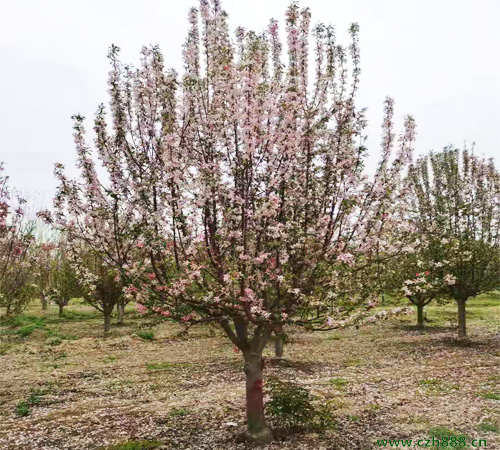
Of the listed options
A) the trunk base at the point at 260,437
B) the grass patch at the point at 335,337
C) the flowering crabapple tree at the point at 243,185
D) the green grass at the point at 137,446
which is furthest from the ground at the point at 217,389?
the flowering crabapple tree at the point at 243,185

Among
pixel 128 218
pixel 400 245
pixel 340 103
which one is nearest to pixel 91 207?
pixel 128 218

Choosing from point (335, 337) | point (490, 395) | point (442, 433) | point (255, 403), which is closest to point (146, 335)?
point (335, 337)

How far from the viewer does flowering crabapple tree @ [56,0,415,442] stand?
7609 millimetres

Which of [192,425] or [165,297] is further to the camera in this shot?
[192,425]

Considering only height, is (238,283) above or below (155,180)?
below

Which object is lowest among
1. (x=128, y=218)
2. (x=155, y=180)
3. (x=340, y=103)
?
(x=128, y=218)

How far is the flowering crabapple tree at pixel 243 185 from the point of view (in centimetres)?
761

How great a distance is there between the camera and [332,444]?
27.9 ft

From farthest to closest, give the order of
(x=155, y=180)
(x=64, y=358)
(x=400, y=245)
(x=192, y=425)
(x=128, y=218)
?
(x=64, y=358) → (x=192, y=425) → (x=400, y=245) → (x=128, y=218) → (x=155, y=180)

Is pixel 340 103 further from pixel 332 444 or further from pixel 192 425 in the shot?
pixel 192 425

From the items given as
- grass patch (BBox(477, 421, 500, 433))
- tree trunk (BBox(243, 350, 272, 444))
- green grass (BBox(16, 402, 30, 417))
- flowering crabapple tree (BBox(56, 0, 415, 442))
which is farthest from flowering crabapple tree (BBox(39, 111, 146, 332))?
grass patch (BBox(477, 421, 500, 433))

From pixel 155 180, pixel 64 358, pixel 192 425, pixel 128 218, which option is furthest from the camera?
pixel 64 358

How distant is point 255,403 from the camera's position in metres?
8.91

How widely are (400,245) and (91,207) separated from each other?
600 cm
